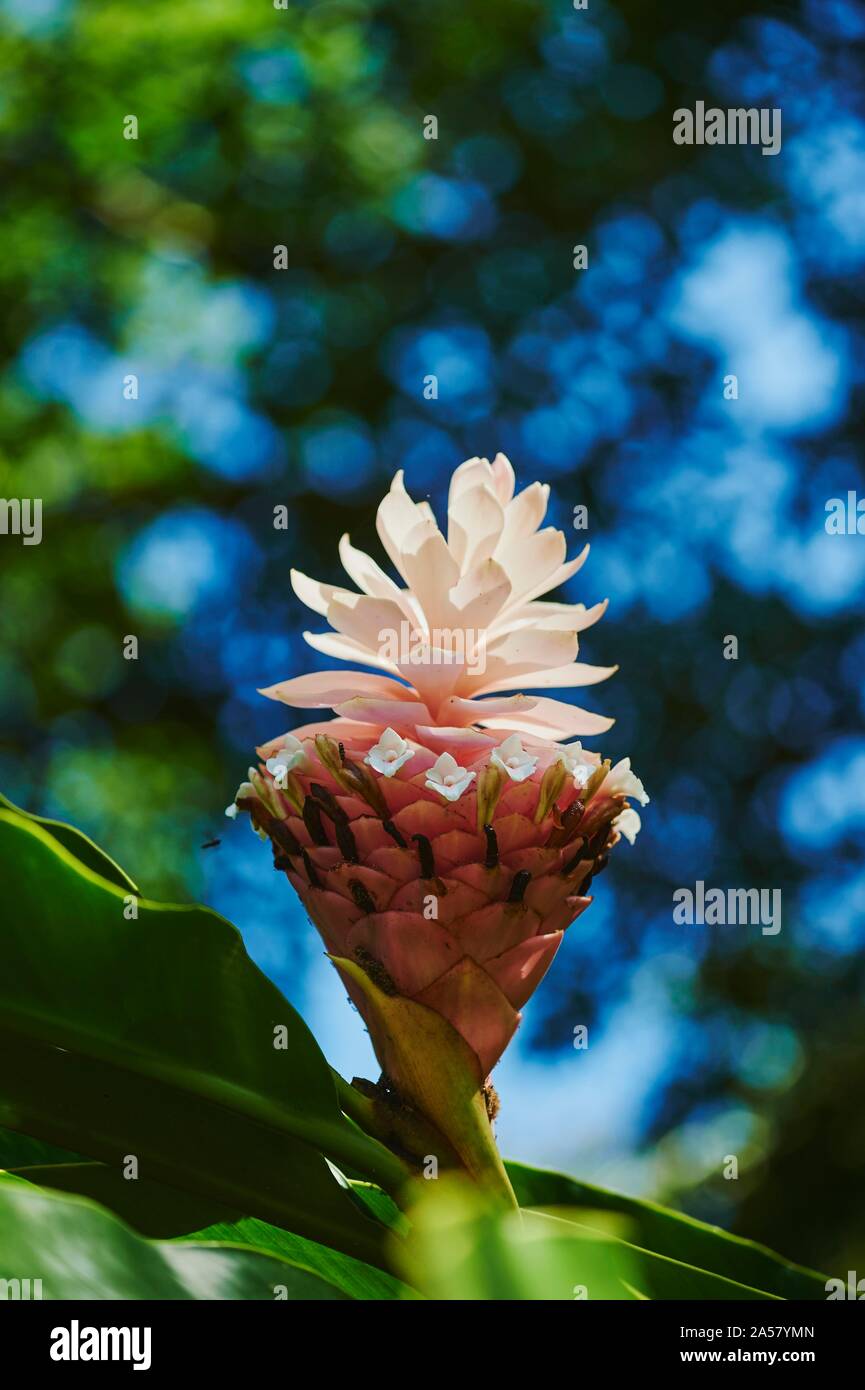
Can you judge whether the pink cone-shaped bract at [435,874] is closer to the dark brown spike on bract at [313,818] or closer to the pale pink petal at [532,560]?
the dark brown spike on bract at [313,818]

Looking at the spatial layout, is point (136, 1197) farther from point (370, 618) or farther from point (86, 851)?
point (370, 618)

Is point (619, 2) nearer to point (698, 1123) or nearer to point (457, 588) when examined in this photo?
point (698, 1123)

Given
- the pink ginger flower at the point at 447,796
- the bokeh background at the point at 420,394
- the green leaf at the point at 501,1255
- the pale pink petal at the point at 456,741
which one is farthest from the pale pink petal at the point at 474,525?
the bokeh background at the point at 420,394

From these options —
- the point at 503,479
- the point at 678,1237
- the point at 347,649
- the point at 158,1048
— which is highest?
the point at 503,479

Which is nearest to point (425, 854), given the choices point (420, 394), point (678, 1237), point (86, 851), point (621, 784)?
point (621, 784)

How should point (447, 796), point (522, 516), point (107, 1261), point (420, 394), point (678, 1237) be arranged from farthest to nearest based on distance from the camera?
point (420, 394), point (678, 1237), point (522, 516), point (447, 796), point (107, 1261)

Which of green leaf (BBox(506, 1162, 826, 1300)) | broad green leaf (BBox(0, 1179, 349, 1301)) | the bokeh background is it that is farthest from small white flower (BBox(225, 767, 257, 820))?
the bokeh background
